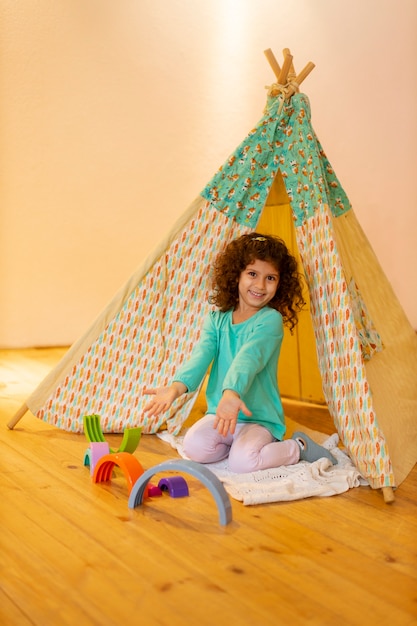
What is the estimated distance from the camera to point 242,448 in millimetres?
2133

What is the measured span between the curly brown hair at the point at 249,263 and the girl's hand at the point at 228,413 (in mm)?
536

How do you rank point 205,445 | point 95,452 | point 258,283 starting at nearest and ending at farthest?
point 95,452 < point 205,445 < point 258,283

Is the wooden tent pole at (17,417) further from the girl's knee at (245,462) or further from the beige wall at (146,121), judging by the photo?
the beige wall at (146,121)

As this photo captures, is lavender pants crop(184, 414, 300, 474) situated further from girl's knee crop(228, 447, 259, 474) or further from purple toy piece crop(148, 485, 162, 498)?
purple toy piece crop(148, 485, 162, 498)

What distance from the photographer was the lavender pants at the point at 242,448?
212 cm

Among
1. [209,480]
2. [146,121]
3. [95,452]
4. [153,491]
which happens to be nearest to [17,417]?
[95,452]

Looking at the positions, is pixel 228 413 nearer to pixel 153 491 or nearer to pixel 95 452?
pixel 153 491

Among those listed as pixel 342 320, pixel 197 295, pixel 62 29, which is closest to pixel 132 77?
pixel 62 29

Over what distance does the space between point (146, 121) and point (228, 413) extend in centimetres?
331

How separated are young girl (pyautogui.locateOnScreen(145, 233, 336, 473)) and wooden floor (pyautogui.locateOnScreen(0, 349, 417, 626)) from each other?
205 mm

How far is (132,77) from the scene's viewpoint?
473 centimetres

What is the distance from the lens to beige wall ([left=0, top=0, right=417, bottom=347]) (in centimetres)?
446

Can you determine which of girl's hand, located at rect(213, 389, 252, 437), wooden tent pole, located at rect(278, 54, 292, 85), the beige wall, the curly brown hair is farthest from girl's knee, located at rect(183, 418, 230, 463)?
the beige wall

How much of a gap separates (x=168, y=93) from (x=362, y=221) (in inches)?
62.0
